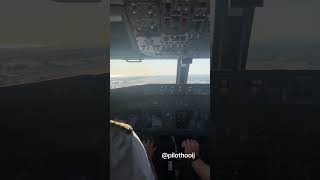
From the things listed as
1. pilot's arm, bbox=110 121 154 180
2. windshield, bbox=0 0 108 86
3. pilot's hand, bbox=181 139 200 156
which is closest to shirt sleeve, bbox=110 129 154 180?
pilot's arm, bbox=110 121 154 180

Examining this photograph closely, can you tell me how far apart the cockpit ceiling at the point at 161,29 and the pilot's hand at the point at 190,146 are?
37cm

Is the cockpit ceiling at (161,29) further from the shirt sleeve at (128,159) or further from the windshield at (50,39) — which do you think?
the shirt sleeve at (128,159)

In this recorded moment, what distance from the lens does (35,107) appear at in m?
1.64

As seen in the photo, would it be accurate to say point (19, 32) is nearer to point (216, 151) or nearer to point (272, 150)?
point (216, 151)

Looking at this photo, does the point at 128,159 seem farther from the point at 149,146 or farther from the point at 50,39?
the point at 50,39

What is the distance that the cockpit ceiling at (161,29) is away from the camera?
1.68 m

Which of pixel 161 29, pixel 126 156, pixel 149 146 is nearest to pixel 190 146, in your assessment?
pixel 149 146

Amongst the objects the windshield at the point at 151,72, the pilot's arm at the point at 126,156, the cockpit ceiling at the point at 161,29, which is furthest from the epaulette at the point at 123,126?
the cockpit ceiling at the point at 161,29

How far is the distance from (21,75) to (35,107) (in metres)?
0.15

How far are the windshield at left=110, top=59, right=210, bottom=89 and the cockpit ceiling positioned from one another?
0.03 metres

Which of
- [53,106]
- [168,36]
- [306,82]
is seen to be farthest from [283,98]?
[53,106]

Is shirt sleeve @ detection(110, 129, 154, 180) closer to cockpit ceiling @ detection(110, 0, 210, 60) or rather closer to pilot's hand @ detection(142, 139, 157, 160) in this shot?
pilot's hand @ detection(142, 139, 157, 160)

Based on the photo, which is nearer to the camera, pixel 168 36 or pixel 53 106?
pixel 53 106

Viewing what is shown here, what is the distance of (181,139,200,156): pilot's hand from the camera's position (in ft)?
5.45
